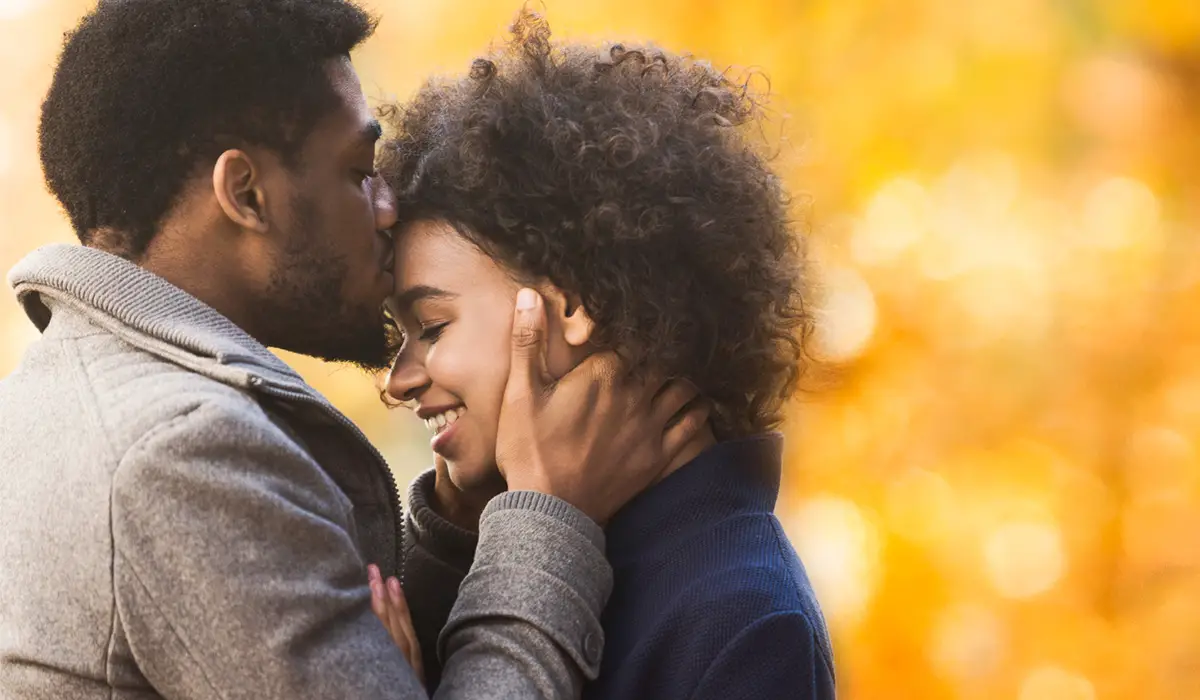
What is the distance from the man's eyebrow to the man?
44 mm

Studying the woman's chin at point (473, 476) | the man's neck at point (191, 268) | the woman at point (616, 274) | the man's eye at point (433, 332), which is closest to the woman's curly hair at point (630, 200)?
the woman at point (616, 274)

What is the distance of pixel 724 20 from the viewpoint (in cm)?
348

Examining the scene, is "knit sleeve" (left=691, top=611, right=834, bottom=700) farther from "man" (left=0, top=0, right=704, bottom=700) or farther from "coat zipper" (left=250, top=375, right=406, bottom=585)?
"coat zipper" (left=250, top=375, right=406, bottom=585)

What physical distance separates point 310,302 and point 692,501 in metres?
0.53

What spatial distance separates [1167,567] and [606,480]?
2.14 metres

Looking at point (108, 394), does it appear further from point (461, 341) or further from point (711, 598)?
point (711, 598)

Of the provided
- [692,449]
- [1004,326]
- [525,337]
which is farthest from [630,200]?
[1004,326]

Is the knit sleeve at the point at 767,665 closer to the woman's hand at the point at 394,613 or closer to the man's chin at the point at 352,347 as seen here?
the woman's hand at the point at 394,613

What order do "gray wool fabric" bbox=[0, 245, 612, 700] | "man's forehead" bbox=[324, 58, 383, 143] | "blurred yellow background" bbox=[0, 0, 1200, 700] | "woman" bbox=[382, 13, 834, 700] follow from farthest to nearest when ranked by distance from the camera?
"blurred yellow background" bbox=[0, 0, 1200, 700], "woman" bbox=[382, 13, 834, 700], "man's forehead" bbox=[324, 58, 383, 143], "gray wool fabric" bbox=[0, 245, 612, 700]

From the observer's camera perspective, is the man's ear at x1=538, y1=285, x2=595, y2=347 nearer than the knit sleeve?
No

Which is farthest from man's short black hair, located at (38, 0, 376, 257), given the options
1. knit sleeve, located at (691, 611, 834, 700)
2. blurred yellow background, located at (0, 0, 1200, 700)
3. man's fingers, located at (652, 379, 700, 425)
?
blurred yellow background, located at (0, 0, 1200, 700)

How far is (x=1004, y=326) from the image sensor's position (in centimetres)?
332

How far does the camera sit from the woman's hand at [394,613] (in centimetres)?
131

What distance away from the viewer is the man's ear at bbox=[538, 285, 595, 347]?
1656mm
